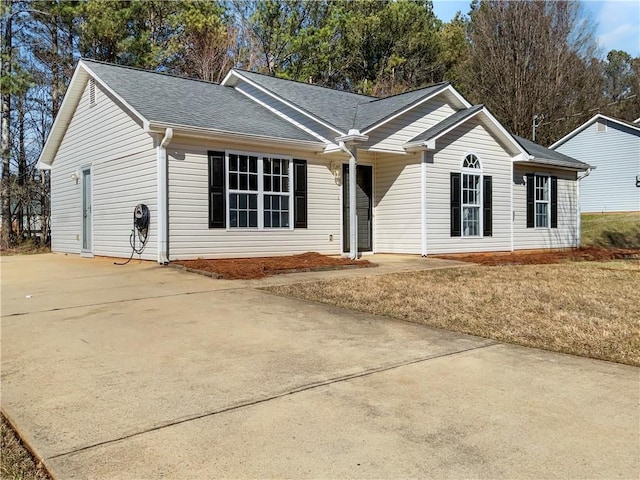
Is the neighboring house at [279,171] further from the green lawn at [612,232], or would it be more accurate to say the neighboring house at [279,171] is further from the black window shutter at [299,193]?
the green lawn at [612,232]

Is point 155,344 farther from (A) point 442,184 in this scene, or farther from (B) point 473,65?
(B) point 473,65

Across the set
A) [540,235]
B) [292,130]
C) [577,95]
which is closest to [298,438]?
[292,130]

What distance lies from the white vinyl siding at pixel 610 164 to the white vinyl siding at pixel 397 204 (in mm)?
20351

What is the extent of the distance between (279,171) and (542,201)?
879 cm

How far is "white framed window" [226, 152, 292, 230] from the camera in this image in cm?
1107

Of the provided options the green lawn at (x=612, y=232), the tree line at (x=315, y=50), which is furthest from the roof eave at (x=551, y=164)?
the tree line at (x=315, y=50)

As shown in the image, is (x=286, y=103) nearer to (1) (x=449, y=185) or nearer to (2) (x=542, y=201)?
(1) (x=449, y=185)

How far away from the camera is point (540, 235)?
15.9 m

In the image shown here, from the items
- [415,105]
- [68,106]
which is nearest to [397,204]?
[415,105]

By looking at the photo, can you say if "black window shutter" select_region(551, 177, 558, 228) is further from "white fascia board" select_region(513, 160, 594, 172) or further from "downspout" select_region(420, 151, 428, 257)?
"downspout" select_region(420, 151, 428, 257)

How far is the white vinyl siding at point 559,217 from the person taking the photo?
15195 mm

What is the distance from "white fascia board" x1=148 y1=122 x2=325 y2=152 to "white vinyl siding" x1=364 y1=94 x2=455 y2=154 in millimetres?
1381

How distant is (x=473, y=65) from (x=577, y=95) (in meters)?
7.32

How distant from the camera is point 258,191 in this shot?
445 inches
